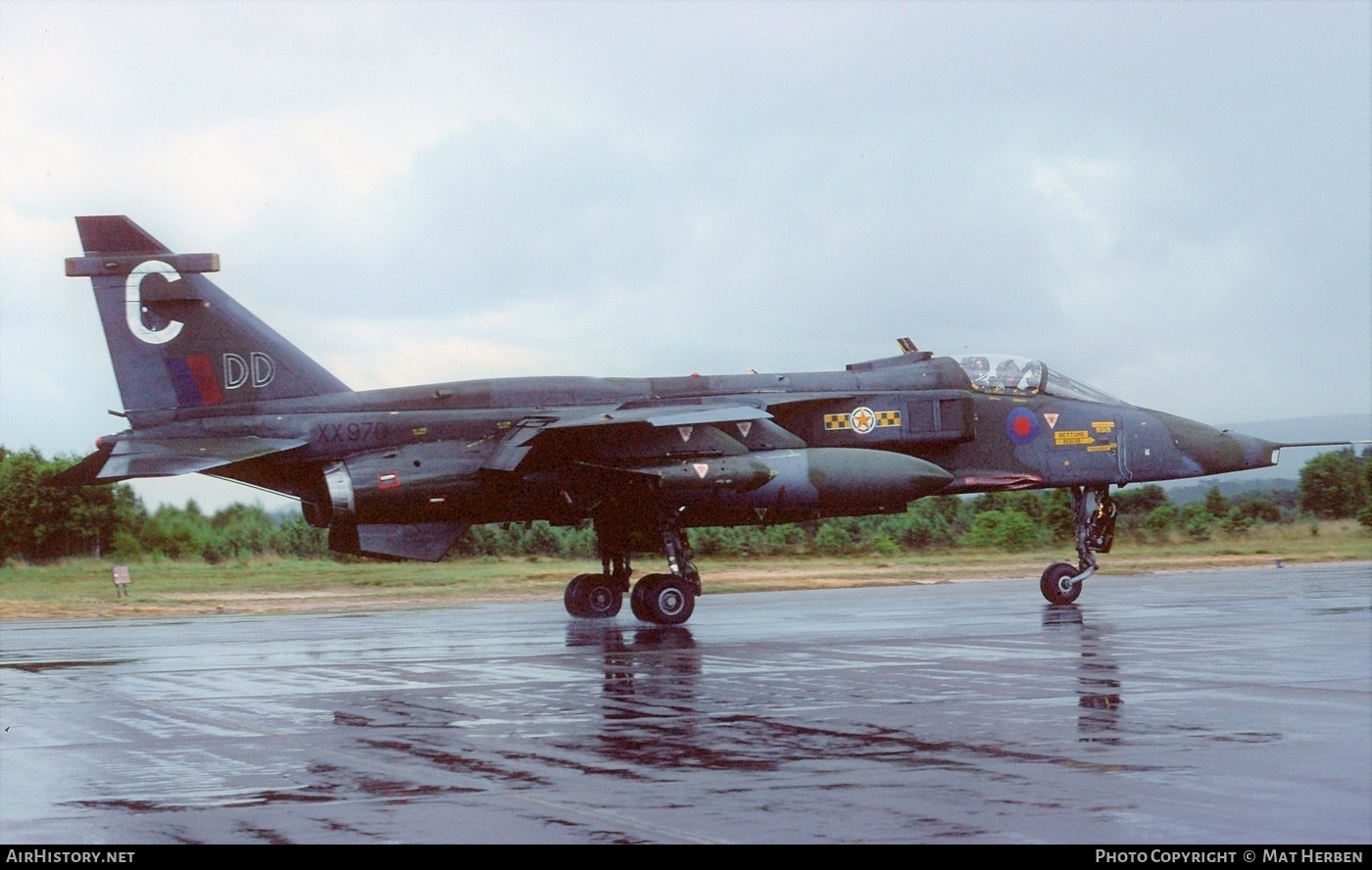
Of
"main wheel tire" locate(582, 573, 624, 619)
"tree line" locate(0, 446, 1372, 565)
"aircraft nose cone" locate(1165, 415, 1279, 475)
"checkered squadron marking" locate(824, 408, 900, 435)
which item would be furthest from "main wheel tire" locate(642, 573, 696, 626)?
"tree line" locate(0, 446, 1372, 565)

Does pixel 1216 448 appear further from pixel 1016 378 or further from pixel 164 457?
pixel 164 457

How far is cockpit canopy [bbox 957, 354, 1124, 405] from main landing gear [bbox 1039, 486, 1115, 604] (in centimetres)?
136

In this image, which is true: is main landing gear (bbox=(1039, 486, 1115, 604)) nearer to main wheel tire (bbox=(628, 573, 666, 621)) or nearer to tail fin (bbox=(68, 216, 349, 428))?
main wheel tire (bbox=(628, 573, 666, 621))

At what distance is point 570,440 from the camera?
66.3 ft

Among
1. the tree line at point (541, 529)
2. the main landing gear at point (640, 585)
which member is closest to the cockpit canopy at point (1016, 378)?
the main landing gear at point (640, 585)

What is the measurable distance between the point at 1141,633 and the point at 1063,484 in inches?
252

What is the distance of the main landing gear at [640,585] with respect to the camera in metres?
19.7

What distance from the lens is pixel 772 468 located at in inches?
791

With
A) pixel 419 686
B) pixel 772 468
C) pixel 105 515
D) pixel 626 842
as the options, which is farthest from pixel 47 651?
pixel 105 515

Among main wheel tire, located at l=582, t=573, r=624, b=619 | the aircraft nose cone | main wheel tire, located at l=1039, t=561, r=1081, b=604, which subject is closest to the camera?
main wheel tire, located at l=1039, t=561, r=1081, b=604

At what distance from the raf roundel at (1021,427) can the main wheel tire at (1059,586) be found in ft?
5.93

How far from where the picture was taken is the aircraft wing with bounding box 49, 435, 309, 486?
64.5 ft

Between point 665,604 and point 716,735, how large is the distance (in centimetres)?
1004

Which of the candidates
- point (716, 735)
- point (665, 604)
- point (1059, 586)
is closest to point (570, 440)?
point (665, 604)
